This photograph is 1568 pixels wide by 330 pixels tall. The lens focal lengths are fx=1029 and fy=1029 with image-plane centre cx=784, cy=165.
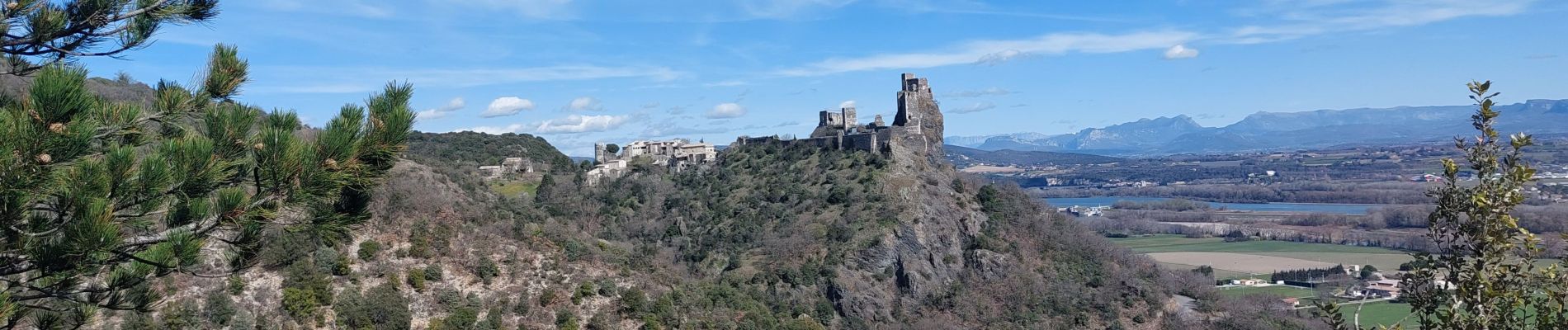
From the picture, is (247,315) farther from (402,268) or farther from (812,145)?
(812,145)

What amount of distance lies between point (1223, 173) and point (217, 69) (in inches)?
6595

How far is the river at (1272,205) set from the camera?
3888 inches

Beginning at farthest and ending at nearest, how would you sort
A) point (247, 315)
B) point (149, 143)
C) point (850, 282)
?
point (850, 282) → point (247, 315) → point (149, 143)

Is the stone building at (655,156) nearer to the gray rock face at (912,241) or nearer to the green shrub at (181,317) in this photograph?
the gray rock face at (912,241)

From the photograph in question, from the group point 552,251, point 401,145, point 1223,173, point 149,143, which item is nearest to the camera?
point 149,143

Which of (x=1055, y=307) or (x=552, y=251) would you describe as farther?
(x=1055, y=307)

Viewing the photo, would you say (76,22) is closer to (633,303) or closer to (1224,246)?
(633,303)

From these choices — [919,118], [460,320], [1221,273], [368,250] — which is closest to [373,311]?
[460,320]

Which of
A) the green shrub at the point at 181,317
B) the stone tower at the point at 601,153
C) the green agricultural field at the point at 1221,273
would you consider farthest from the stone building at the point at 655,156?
the green shrub at the point at 181,317

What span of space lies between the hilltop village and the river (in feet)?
206

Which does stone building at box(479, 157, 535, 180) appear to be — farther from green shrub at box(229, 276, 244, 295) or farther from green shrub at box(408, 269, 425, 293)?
green shrub at box(229, 276, 244, 295)

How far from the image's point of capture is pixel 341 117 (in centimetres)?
644

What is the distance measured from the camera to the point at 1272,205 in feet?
371

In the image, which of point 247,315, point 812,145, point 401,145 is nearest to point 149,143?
point 401,145
